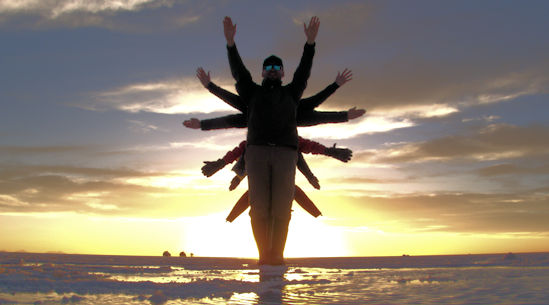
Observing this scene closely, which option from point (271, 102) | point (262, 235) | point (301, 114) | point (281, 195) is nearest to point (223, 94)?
point (271, 102)

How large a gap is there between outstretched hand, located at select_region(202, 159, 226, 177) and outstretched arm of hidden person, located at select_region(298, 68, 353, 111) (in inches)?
58.7

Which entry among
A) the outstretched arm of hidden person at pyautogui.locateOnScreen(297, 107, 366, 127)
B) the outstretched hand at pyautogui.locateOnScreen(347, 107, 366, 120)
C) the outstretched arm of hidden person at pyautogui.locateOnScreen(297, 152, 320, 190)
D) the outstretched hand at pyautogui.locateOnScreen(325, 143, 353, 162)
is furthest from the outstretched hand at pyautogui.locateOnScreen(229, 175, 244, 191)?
the outstretched hand at pyautogui.locateOnScreen(347, 107, 366, 120)

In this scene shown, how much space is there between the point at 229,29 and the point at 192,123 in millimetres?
1483

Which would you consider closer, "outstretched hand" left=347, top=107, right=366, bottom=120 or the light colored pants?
the light colored pants

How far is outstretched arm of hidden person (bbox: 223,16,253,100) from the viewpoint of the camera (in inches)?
267

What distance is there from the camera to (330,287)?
13.4ft

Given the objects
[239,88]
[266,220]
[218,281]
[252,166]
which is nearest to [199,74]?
[239,88]

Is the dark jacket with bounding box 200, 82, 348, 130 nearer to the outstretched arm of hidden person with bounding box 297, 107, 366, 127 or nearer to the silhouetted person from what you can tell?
the outstretched arm of hidden person with bounding box 297, 107, 366, 127

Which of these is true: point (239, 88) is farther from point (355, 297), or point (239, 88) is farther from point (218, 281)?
point (355, 297)

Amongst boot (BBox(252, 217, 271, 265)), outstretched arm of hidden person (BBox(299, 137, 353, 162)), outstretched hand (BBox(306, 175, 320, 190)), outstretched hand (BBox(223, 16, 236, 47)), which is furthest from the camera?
outstretched hand (BBox(306, 175, 320, 190))

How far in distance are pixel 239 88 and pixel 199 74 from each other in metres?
0.78

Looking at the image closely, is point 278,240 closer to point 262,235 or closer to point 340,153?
point 262,235

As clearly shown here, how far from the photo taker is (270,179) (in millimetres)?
6520

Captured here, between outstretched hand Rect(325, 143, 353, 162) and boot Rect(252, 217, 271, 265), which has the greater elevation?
outstretched hand Rect(325, 143, 353, 162)
